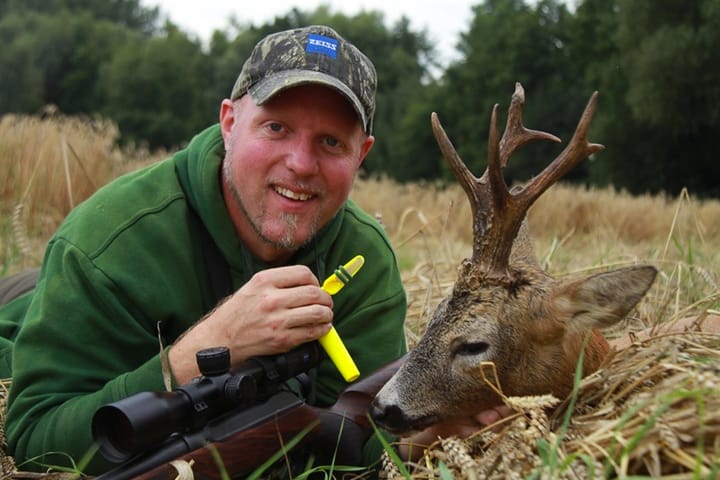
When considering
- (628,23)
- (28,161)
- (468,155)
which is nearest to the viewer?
(28,161)

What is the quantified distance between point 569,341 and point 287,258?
51.1 inches

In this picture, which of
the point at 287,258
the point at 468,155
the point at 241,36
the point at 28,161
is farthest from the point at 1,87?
the point at 287,258

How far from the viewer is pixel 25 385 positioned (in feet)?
9.27

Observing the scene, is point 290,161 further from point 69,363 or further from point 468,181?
point 69,363

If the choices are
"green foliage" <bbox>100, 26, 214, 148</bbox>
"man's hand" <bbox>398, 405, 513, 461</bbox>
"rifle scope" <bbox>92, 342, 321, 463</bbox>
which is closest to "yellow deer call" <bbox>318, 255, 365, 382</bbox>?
"rifle scope" <bbox>92, 342, 321, 463</bbox>

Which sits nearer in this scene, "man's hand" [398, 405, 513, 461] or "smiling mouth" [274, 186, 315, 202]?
"man's hand" [398, 405, 513, 461]

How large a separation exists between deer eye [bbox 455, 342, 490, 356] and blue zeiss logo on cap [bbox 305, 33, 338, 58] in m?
1.32

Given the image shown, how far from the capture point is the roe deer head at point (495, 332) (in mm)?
2713

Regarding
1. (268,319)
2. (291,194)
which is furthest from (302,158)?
(268,319)

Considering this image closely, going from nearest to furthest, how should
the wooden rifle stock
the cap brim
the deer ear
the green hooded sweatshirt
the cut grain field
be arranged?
the cut grain field
the wooden rifle stock
the deer ear
the green hooded sweatshirt
the cap brim

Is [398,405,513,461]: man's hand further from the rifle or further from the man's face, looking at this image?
the man's face

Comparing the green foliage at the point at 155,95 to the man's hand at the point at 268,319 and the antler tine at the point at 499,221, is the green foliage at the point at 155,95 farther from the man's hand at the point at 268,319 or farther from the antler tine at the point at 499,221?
the antler tine at the point at 499,221

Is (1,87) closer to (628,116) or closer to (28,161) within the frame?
(628,116)

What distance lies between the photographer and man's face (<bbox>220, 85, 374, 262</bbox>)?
3.12 meters
